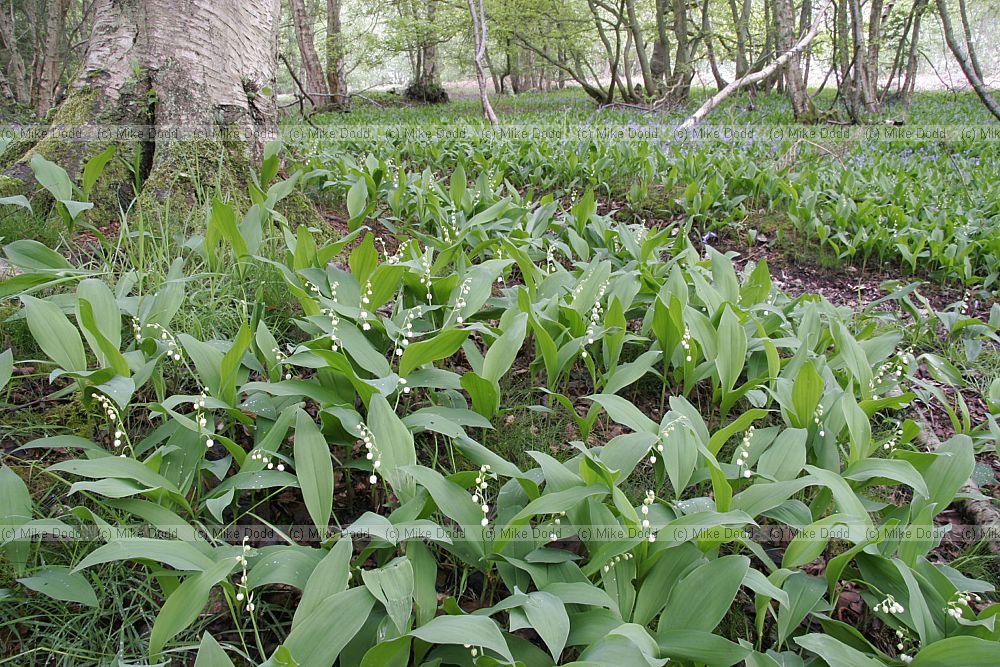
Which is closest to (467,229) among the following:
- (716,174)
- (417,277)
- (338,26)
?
(417,277)

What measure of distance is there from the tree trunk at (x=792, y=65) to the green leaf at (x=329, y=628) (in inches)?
375

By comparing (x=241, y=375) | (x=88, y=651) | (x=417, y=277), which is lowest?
(x=88, y=651)

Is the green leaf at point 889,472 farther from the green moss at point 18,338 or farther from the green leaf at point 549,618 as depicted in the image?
the green moss at point 18,338

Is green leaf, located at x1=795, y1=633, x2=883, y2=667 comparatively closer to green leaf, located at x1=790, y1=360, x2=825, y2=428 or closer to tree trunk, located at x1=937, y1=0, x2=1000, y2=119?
green leaf, located at x1=790, y1=360, x2=825, y2=428

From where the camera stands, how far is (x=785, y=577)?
1488 millimetres

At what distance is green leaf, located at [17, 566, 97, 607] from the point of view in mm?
1329

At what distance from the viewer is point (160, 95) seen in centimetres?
321

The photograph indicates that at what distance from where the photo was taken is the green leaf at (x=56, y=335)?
1676mm

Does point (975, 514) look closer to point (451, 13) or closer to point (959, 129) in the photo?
point (959, 129)

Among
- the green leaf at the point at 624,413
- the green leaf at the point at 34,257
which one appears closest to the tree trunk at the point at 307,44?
the green leaf at the point at 34,257

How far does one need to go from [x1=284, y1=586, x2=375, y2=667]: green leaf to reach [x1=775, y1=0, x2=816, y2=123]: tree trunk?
9.53 m

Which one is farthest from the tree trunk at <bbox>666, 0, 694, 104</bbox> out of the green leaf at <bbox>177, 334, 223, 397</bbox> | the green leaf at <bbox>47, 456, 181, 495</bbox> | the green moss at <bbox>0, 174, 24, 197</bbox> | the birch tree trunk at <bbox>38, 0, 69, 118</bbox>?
the green leaf at <bbox>47, 456, 181, 495</bbox>

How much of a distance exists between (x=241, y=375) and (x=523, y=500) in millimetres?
978

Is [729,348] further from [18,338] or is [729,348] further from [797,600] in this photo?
[18,338]
